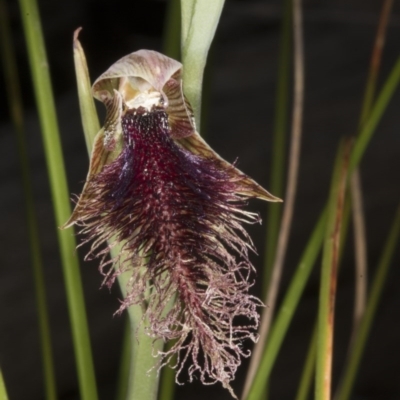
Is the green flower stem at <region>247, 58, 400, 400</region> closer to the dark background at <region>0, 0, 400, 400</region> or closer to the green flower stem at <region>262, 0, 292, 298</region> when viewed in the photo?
the green flower stem at <region>262, 0, 292, 298</region>

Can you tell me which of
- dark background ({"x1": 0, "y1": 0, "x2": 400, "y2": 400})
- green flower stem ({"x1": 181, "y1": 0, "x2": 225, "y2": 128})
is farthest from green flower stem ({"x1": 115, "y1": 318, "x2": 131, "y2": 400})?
dark background ({"x1": 0, "y1": 0, "x2": 400, "y2": 400})

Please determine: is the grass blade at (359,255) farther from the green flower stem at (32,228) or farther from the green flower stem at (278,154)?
the green flower stem at (32,228)

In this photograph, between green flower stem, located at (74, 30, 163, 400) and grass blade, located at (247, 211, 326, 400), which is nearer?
green flower stem, located at (74, 30, 163, 400)

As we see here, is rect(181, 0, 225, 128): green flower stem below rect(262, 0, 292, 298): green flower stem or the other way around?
the other way around

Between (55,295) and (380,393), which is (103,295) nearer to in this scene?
(55,295)

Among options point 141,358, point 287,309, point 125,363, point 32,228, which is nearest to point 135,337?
point 141,358

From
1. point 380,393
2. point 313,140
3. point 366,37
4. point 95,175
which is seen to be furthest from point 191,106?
point 366,37
